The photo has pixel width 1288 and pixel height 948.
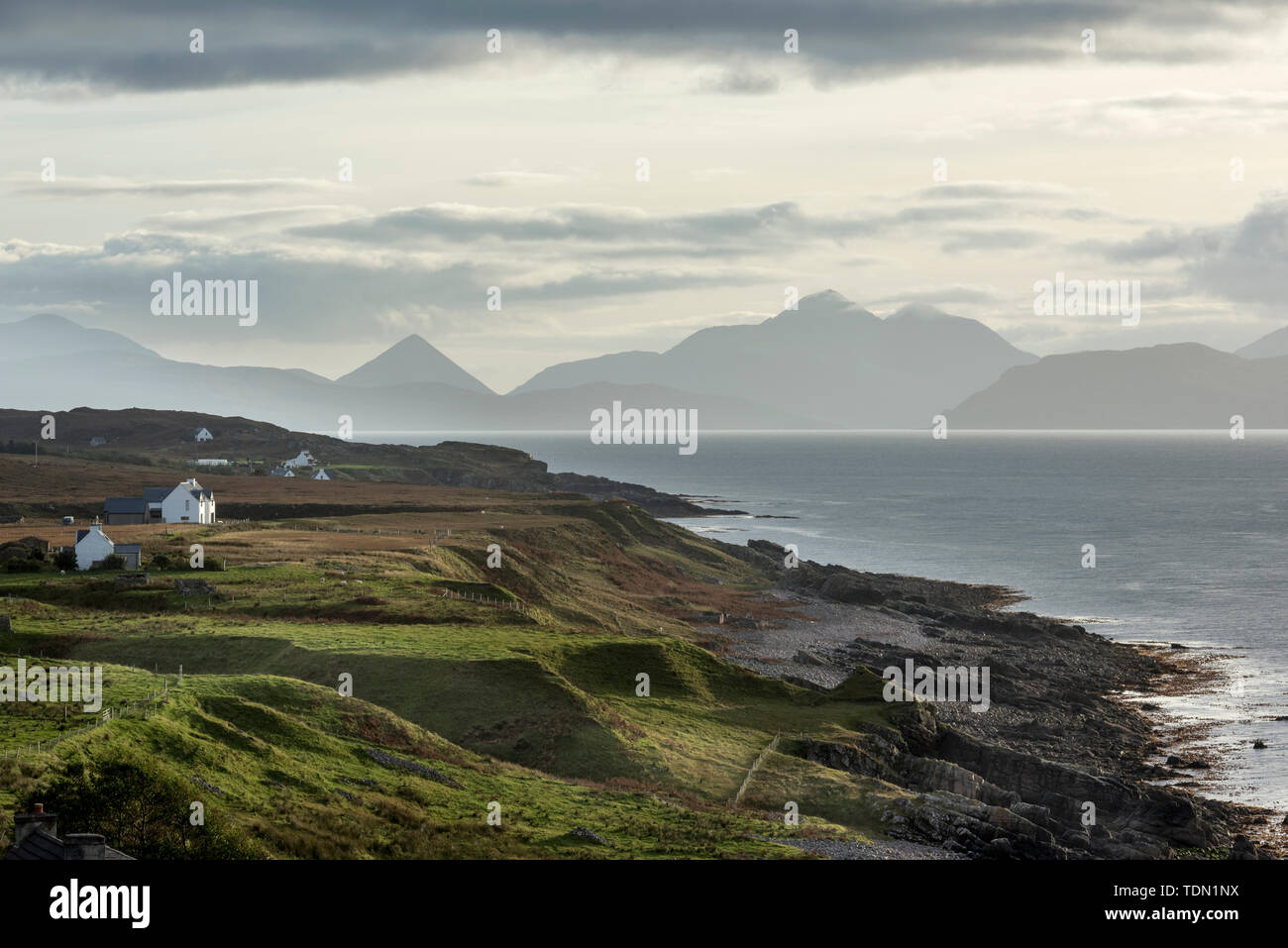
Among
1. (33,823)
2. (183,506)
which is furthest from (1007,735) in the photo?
(183,506)

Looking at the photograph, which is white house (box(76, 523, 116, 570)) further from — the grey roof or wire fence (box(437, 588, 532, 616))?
the grey roof

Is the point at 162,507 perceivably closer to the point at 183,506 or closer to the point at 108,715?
the point at 183,506

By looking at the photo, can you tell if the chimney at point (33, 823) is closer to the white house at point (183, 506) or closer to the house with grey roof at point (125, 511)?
the white house at point (183, 506)

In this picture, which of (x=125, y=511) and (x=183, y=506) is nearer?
(x=125, y=511)

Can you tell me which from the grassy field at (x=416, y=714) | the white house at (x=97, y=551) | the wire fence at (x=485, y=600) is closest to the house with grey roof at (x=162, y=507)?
the grassy field at (x=416, y=714)
